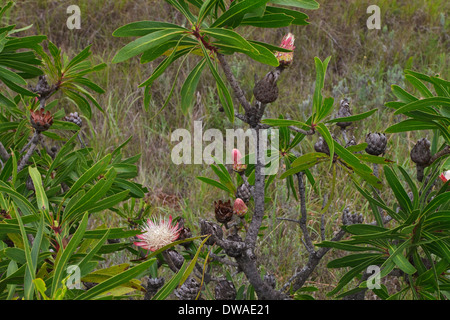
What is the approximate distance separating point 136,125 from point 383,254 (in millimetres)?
2406

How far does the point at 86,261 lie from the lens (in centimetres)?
58

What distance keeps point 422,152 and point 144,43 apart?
0.57 m

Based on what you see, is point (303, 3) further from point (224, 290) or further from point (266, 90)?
point (224, 290)

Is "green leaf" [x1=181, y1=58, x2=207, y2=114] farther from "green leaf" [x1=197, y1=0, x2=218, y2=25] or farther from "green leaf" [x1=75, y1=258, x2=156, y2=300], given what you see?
"green leaf" [x1=75, y1=258, x2=156, y2=300]

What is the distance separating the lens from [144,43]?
26.0 inches

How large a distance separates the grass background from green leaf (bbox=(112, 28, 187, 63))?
1452 millimetres

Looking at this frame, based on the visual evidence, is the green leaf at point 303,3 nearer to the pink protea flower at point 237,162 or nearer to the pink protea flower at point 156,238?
the pink protea flower at point 237,162

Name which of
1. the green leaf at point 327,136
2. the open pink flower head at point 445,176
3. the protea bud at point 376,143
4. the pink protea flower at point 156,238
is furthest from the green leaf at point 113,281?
the open pink flower head at point 445,176

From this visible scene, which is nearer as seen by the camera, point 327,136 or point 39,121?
point 327,136

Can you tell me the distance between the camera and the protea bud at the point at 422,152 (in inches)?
34.0

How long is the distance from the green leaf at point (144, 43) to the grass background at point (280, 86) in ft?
4.76

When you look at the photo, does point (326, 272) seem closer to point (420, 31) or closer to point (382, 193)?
point (382, 193)

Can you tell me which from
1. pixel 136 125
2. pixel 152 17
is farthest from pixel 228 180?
pixel 152 17

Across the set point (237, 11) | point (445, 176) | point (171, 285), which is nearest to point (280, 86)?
point (445, 176)
